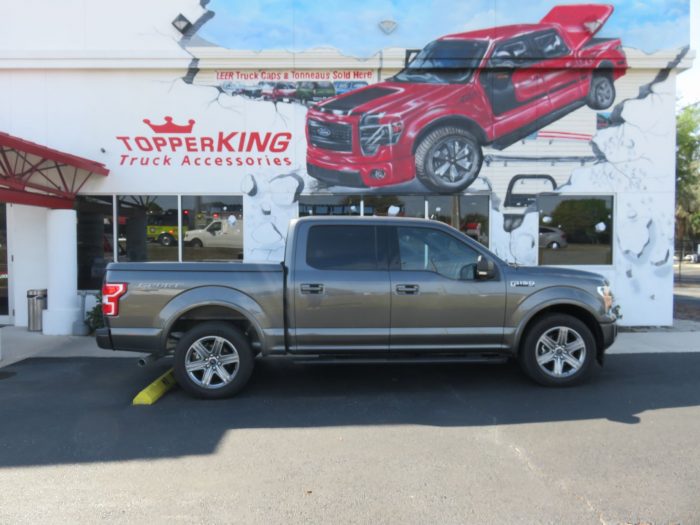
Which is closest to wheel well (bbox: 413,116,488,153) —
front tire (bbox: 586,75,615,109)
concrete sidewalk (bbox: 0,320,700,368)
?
front tire (bbox: 586,75,615,109)

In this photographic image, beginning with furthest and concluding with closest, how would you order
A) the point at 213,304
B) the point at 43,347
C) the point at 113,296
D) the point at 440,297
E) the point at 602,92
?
the point at 602,92, the point at 43,347, the point at 440,297, the point at 213,304, the point at 113,296

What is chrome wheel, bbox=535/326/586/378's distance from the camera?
5.89 meters

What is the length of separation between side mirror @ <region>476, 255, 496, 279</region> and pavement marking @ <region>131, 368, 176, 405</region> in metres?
3.76

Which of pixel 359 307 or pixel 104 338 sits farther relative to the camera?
pixel 359 307

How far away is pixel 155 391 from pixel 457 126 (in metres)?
7.56

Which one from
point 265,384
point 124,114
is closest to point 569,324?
point 265,384

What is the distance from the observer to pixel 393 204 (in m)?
10.4

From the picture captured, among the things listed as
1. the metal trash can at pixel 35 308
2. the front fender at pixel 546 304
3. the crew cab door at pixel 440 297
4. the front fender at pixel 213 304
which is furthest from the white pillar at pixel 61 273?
the front fender at pixel 546 304

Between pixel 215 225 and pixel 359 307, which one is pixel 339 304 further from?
pixel 215 225

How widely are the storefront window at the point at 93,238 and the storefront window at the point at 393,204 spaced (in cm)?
518

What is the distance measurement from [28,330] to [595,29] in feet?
40.7

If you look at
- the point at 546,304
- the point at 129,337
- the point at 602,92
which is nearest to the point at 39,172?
the point at 129,337

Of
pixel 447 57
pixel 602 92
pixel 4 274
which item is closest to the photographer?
pixel 447 57

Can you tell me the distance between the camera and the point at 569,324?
587 cm
